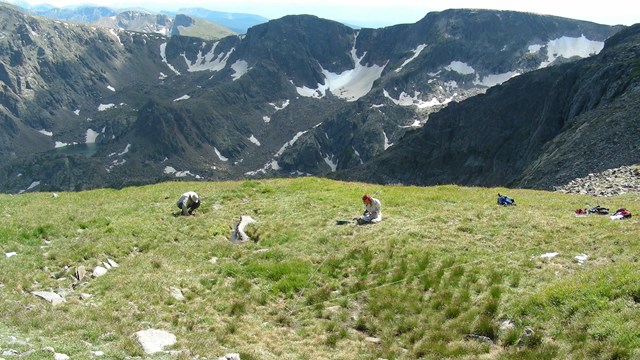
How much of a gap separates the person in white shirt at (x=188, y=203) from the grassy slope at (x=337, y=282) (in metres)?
1.37

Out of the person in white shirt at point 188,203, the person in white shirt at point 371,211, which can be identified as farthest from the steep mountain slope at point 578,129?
the person in white shirt at point 188,203

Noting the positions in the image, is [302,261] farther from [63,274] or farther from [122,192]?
[122,192]

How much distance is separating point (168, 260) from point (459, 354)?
15.0 metres

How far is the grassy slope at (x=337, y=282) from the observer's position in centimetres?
1472

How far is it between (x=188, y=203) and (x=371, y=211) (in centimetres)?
1290

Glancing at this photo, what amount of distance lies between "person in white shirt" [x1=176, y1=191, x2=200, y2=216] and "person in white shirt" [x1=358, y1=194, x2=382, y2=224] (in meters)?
12.2

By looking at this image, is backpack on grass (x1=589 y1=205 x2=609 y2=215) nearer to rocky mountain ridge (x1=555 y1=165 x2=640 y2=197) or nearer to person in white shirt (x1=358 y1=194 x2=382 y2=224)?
person in white shirt (x1=358 y1=194 x2=382 y2=224)

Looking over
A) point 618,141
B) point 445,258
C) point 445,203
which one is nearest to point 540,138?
point 618,141

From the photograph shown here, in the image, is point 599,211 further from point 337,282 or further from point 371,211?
point 337,282

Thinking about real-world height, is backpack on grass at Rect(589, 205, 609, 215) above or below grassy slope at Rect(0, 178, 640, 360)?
above

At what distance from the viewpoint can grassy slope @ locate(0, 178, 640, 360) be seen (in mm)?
14719

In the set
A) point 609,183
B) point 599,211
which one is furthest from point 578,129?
point 599,211

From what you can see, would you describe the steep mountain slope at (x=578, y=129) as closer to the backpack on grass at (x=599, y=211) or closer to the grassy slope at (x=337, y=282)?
the backpack on grass at (x=599, y=211)

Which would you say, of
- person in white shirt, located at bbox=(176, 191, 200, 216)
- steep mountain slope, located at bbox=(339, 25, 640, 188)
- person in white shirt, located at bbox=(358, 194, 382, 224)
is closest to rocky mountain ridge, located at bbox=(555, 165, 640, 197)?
steep mountain slope, located at bbox=(339, 25, 640, 188)
